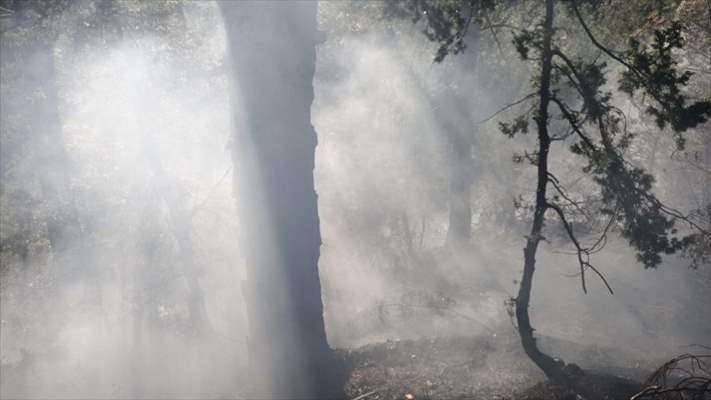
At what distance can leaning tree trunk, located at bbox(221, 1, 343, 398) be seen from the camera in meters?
6.03

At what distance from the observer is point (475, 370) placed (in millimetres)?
6879

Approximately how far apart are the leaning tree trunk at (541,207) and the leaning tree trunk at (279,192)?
2593 mm

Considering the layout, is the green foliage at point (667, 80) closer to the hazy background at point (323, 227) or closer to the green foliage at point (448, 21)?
the green foliage at point (448, 21)

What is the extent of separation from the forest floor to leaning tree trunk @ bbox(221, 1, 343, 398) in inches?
24.1

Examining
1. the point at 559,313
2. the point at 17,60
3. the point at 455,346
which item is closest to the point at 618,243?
the point at 559,313

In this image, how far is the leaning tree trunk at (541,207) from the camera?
580 centimetres

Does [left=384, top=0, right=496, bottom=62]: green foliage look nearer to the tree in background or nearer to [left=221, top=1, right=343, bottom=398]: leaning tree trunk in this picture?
the tree in background

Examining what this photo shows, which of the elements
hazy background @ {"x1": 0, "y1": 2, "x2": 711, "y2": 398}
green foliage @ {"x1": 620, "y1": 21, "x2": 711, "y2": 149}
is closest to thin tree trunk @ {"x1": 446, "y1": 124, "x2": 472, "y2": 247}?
hazy background @ {"x1": 0, "y1": 2, "x2": 711, "y2": 398}

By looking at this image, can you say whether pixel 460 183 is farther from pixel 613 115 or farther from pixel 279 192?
pixel 279 192

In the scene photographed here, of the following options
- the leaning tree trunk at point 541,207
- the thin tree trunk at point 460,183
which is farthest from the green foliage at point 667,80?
the thin tree trunk at point 460,183

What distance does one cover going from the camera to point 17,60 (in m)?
11.4

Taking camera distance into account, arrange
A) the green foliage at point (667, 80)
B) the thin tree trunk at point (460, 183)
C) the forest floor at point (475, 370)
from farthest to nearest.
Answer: the thin tree trunk at point (460, 183), the forest floor at point (475, 370), the green foliage at point (667, 80)

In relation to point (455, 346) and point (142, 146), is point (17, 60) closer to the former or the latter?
point (142, 146)

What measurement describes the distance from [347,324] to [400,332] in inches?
52.9
